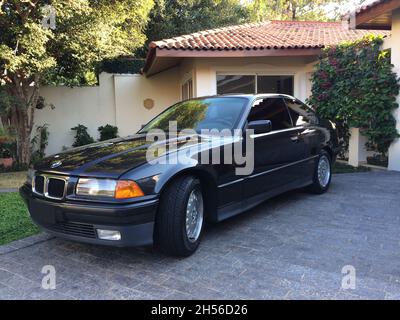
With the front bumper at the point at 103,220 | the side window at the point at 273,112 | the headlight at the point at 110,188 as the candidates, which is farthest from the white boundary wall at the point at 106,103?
the headlight at the point at 110,188

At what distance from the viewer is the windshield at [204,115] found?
4.32m

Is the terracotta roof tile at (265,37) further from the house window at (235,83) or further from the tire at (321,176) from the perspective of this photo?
the tire at (321,176)

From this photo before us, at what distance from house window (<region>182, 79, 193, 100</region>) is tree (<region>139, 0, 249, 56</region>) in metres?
4.38

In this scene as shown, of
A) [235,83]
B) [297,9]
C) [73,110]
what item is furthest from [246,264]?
[297,9]

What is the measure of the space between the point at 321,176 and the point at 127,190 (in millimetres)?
3802

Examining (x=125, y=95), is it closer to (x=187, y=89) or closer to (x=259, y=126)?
(x=187, y=89)

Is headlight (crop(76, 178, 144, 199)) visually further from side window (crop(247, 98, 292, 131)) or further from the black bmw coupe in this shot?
side window (crop(247, 98, 292, 131))

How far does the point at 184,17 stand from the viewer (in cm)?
1636

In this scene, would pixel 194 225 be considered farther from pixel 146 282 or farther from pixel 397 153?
pixel 397 153

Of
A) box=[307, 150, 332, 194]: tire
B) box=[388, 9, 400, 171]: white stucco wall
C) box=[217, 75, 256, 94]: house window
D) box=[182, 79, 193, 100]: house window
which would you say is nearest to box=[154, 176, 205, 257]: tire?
box=[307, 150, 332, 194]: tire

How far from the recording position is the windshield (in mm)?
4324

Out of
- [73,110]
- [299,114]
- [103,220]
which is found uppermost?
[73,110]
